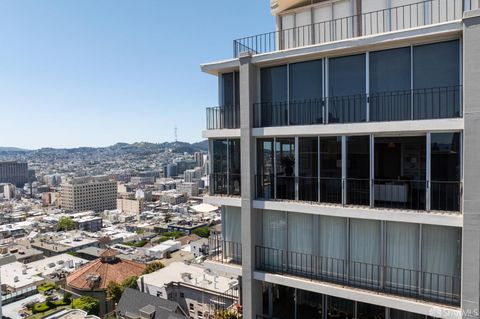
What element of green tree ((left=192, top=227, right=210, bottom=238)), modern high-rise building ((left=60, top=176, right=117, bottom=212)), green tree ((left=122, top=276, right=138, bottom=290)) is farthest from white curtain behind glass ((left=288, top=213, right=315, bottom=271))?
modern high-rise building ((left=60, top=176, right=117, bottom=212))

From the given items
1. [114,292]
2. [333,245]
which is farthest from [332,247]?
[114,292]

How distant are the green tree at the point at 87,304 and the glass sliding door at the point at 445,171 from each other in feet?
164

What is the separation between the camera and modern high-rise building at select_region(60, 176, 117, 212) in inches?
6828

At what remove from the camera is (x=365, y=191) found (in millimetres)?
9406

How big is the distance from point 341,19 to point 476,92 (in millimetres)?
4697

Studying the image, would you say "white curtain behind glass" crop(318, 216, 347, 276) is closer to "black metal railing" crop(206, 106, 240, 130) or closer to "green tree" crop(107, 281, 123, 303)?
"black metal railing" crop(206, 106, 240, 130)

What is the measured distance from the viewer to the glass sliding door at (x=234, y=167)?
37.0 ft

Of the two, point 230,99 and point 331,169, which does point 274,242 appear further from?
point 230,99

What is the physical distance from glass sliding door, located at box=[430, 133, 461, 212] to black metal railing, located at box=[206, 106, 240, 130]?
→ 566 centimetres

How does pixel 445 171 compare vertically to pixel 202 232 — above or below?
above

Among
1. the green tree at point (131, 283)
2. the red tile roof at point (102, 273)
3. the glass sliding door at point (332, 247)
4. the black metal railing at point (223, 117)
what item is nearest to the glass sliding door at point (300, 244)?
the glass sliding door at point (332, 247)

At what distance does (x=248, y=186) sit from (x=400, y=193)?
423cm

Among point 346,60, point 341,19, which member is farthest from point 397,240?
point 341,19

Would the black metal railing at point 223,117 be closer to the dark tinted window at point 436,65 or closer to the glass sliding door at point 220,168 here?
the glass sliding door at point 220,168
